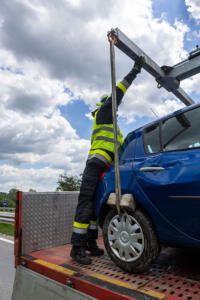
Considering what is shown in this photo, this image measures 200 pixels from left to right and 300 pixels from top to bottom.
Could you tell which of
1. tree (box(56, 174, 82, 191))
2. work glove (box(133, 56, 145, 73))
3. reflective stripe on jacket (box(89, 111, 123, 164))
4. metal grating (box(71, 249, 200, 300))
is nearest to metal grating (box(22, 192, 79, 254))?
metal grating (box(71, 249, 200, 300))

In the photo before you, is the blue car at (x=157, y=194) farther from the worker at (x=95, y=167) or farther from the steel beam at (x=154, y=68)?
the steel beam at (x=154, y=68)

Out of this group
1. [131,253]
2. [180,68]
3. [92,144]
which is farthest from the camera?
[180,68]

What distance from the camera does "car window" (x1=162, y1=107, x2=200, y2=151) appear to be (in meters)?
2.09

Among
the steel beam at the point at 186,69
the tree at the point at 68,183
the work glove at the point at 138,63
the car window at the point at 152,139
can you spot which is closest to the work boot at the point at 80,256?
the car window at the point at 152,139

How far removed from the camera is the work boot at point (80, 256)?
2.41 metres

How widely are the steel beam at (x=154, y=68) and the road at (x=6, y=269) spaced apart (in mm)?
3848

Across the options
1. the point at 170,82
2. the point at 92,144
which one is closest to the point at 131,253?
the point at 92,144

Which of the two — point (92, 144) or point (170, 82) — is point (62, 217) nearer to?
point (92, 144)

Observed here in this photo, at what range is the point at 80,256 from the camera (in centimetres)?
248

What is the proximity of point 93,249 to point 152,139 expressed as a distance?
1.39 metres

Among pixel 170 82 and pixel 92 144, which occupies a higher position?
pixel 170 82

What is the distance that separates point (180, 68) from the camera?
3.17 m

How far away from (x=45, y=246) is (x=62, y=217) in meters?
0.40

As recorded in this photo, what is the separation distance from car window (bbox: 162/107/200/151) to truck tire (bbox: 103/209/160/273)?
2.10ft
